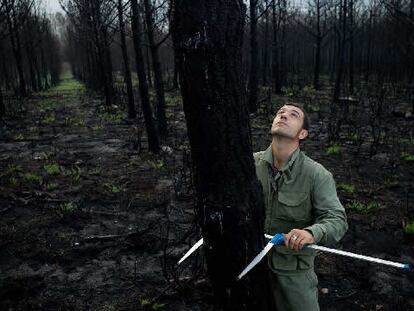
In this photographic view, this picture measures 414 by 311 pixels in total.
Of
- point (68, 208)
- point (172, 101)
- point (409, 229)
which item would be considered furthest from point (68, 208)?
point (172, 101)

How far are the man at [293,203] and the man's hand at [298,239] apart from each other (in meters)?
0.31

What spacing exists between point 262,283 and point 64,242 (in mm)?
3501

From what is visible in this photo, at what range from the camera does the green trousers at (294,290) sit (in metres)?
2.28

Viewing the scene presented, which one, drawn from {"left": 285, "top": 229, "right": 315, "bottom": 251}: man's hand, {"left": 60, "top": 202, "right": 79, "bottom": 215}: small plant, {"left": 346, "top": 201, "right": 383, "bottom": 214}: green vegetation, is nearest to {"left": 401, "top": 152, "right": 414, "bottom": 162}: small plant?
{"left": 346, "top": 201, "right": 383, "bottom": 214}: green vegetation

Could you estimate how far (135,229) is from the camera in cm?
527

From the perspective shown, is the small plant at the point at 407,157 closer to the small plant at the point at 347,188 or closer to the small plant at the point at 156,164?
the small plant at the point at 347,188

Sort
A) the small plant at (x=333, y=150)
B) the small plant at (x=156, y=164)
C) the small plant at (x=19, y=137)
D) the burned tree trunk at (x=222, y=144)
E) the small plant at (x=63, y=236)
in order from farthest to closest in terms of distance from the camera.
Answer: the small plant at (x=19, y=137) < the small plant at (x=333, y=150) < the small plant at (x=156, y=164) < the small plant at (x=63, y=236) < the burned tree trunk at (x=222, y=144)

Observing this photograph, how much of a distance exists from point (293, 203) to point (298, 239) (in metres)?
0.40

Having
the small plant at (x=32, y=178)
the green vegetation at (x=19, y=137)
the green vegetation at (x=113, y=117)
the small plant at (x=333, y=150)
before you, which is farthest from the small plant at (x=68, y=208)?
the green vegetation at (x=113, y=117)

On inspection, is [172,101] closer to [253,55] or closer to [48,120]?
[253,55]

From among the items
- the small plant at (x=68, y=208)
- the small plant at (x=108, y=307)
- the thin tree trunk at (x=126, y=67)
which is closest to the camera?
the small plant at (x=108, y=307)

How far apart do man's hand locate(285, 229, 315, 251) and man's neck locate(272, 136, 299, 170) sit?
54 cm

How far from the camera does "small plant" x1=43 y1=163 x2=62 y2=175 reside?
Result: 25.4ft

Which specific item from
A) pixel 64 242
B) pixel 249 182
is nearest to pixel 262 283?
pixel 249 182
